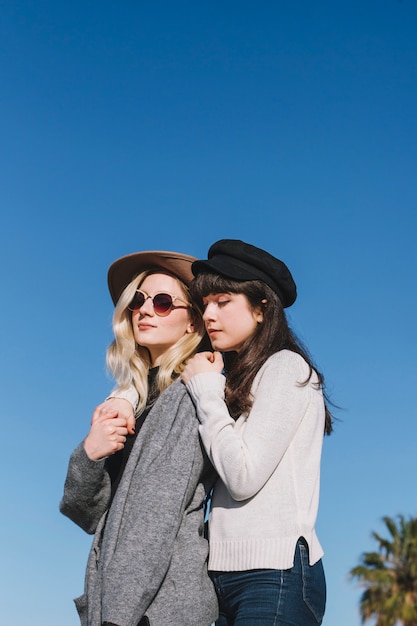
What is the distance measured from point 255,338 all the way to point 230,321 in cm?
16

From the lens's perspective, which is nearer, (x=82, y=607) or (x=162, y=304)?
(x=82, y=607)

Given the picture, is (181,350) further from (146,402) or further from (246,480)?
(246,480)

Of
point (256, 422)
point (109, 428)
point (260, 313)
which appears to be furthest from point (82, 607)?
point (260, 313)

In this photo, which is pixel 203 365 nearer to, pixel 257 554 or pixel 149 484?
pixel 149 484

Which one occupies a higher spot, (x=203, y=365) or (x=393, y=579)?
(x=393, y=579)

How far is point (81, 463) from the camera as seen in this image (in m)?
3.96

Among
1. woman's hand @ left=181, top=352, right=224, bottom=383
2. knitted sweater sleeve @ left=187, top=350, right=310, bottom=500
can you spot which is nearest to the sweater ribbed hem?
knitted sweater sleeve @ left=187, top=350, right=310, bottom=500

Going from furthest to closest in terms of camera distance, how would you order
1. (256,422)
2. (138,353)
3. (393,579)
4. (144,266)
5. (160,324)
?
(393,579), (144,266), (138,353), (160,324), (256,422)

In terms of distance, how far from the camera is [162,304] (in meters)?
4.82

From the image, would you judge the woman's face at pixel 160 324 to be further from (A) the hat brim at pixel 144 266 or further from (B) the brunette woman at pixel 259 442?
(B) the brunette woman at pixel 259 442

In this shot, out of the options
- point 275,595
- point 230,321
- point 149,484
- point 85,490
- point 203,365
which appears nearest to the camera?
point 275,595

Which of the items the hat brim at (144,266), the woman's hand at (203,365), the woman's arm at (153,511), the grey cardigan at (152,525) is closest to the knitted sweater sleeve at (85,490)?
the grey cardigan at (152,525)

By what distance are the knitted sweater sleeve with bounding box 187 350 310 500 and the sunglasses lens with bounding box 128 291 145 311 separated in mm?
964

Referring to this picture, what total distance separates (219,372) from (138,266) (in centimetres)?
117
